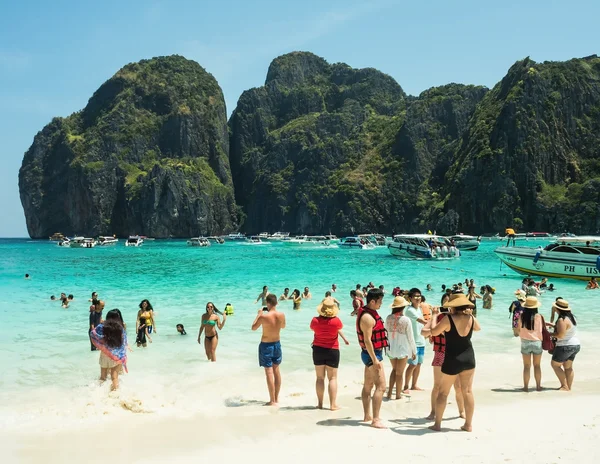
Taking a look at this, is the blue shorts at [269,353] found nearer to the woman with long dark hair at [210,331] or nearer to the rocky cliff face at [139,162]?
the woman with long dark hair at [210,331]

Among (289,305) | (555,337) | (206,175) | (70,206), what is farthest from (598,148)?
(70,206)

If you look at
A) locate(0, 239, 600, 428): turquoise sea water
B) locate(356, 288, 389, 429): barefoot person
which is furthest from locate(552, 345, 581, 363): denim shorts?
locate(0, 239, 600, 428): turquoise sea water

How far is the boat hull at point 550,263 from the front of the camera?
30344 millimetres

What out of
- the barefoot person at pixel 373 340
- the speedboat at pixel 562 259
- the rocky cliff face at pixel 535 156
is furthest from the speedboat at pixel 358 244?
the barefoot person at pixel 373 340

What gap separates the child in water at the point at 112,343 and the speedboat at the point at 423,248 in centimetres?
4890

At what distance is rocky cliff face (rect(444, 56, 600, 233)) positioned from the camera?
124m

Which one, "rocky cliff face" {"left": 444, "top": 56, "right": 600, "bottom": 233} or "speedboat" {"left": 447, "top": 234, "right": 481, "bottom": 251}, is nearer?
"speedboat" {"left": 447, "top": 234, "right": 481, "bottom": 251}

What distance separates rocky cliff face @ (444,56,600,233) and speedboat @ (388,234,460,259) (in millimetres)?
75128

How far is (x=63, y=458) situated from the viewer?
256 inches

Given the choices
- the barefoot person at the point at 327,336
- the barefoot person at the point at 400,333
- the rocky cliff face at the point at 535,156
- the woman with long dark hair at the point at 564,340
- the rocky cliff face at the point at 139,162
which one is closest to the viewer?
the barefoot person at the point at 327,336

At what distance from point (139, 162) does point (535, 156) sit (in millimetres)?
119249

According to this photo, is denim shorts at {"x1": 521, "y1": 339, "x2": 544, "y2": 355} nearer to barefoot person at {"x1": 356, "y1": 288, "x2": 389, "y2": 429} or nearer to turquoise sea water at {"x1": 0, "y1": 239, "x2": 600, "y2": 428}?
barefoot person at {"x1": 356, "y1": 288, "x2": 389, "y2": 429}

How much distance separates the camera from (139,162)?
556ft

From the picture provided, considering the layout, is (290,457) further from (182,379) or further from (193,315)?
(193,315)
